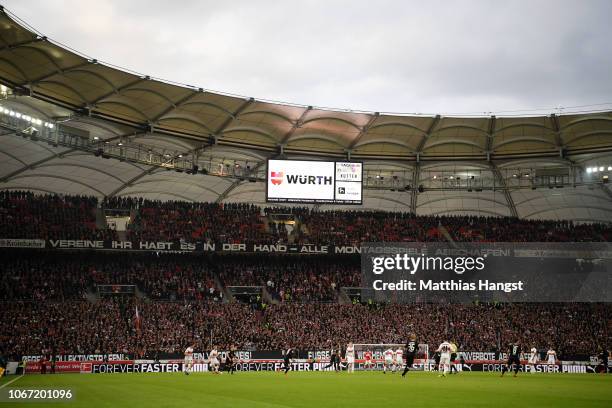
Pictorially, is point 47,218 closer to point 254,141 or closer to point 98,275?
point 98,275

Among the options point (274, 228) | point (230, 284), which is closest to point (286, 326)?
point (230, 284)

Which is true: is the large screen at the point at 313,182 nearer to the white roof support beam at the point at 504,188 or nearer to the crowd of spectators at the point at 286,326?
the crowd of spectators at the point at 286,326

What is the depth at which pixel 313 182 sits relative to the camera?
54938 mm

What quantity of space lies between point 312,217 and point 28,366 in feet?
108

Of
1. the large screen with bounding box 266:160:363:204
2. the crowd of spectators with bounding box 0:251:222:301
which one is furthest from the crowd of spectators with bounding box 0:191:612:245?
the large screen with bounding box 266:160:363:204

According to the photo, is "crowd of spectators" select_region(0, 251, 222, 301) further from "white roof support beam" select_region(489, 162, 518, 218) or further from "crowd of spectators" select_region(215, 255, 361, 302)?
"white roof support beam" select_region(489, 162, 518, 218)

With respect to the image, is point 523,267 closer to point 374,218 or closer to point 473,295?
point 473,295

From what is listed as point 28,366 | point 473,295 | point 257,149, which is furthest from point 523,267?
point 28,366

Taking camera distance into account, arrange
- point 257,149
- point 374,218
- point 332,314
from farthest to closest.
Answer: point 374,218 < point 257,149 < point 332,314

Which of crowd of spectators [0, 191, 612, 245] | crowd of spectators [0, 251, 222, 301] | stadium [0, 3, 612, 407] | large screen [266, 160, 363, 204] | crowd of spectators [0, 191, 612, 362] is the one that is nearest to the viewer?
stadium [0, 3, 612, 407]

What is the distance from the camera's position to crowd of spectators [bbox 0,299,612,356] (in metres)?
45.1

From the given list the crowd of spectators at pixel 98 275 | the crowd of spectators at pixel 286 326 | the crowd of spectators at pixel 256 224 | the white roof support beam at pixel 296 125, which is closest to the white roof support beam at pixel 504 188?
the crowd of spectators at pixel 256 224

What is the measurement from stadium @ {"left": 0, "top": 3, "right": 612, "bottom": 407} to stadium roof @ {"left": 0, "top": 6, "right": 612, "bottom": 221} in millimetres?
194

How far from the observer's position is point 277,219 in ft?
219
